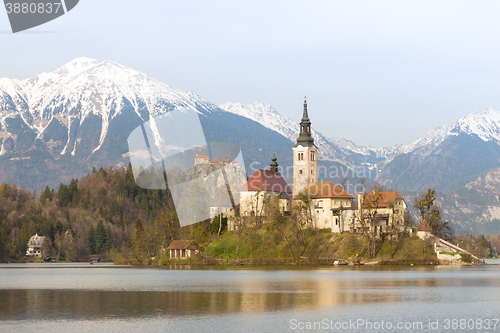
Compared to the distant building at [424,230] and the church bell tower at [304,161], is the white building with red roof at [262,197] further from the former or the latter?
the distant building at [424,230]

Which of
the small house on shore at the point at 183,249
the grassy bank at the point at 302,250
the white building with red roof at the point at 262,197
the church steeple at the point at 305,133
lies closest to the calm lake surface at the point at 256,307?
the grassy bank at the point at 302,250

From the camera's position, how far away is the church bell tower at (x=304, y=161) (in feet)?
483

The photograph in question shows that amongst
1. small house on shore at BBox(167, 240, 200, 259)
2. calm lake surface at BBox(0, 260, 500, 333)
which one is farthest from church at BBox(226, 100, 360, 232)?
calm lake surface at BBox(0, 260, 500, 333)

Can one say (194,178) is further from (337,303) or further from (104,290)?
(337,303)

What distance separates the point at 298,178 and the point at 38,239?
8592 cm

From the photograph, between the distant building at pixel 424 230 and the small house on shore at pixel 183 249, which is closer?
the distant building at pixel 424 230

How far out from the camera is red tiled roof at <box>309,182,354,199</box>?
129750mm

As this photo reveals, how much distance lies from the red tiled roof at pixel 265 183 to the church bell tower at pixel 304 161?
408cm

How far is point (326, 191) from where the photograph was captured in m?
132

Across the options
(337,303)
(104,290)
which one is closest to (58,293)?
(104,290)

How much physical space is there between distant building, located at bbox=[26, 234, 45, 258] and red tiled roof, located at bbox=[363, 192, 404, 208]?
107307mm

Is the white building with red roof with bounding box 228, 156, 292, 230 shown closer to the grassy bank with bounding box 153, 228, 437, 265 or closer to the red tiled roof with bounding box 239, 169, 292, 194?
the red tiled roof with bounding box 239, 169, 292, 194

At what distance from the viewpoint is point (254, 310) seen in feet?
140


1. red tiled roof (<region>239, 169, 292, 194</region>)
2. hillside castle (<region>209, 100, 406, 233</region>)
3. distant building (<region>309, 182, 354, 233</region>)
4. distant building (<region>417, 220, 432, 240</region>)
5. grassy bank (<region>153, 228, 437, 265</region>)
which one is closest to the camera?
distant building (<region>417, 220, 432, 240</region>)
